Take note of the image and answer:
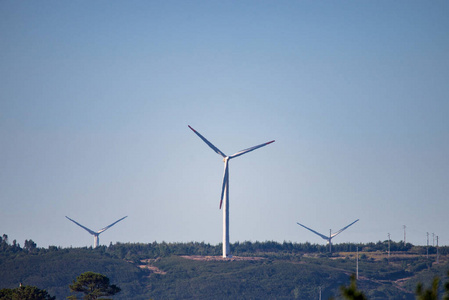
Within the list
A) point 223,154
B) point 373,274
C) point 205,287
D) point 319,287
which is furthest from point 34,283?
point 373,274

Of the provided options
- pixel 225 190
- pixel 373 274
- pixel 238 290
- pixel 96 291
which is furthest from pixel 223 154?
pixel 96 291

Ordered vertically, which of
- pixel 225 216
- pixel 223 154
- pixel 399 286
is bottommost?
pixel 399 286

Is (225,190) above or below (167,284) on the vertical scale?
above

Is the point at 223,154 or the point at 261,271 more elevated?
the point at 223,154

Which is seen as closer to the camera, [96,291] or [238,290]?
[96,291]

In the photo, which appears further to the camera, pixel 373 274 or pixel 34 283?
pixel 373 274

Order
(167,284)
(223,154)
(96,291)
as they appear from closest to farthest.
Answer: (96,291) < (223,154) < (167,284)

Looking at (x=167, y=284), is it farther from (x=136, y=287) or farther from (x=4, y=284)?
(x=4, y=284)

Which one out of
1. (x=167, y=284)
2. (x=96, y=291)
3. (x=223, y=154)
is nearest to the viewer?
(x=96, y=291)

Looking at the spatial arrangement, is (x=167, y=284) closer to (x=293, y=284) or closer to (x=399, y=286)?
(x=293, y=284)
